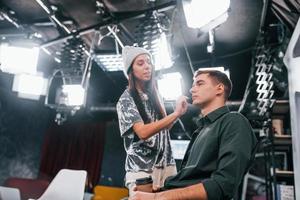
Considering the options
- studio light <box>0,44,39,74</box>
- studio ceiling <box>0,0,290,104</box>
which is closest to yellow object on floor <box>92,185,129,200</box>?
studio ceiling <box>0,0,290,104</box>

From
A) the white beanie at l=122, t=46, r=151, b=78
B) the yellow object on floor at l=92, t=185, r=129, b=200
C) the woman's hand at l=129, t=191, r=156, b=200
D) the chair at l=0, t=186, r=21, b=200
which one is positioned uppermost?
the white beanie at l=122, t=46, r=151, b=78

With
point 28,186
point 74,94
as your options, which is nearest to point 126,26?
point 74,94

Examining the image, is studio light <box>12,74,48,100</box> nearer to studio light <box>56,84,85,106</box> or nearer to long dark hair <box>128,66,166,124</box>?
studio light <box>56,84,85,106</box>

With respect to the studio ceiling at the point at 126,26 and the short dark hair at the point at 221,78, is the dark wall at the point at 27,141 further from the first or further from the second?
the short dark hair at the point at 221,78

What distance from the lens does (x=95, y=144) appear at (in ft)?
23.5

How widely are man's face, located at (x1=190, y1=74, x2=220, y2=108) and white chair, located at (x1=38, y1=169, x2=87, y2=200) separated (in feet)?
6.88

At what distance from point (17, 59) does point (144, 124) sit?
2682 mm

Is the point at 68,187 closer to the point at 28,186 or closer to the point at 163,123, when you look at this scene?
the point at 163,123

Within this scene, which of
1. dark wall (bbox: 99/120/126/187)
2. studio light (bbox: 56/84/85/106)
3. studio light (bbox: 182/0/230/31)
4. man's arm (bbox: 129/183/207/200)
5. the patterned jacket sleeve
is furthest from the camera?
dark wall (bbox: 99/120/126/187)

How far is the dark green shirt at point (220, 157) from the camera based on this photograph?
1.06 m

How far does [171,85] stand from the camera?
3693 mm

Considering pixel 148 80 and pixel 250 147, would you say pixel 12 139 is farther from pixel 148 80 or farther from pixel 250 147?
pixel 250 147

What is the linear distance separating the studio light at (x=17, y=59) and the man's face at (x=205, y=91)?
2.94 metres

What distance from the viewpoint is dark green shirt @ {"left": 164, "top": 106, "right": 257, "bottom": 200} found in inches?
41.6
